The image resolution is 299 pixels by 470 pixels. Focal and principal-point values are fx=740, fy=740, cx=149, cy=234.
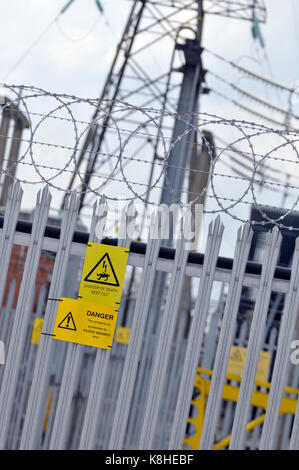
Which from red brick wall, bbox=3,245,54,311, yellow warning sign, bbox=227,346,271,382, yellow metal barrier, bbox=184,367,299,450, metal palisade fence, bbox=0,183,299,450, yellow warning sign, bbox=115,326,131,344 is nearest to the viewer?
metal palisade fence, bbox=0,183,299,450

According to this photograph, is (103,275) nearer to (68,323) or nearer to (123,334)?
(68,323)

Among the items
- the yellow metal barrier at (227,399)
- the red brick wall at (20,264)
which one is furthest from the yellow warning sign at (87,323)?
the red brick wall at (20,264)

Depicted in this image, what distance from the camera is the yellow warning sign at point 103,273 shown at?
4.97m

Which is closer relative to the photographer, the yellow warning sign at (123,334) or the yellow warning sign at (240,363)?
the yellow warning sign at (240,363)

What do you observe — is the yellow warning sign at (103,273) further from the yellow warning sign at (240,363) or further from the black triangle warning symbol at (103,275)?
the yellow warning sign at (240,363)

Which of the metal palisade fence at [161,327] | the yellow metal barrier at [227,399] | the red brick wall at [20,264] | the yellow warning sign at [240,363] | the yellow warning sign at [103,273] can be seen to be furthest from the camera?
the red brick wall at [20,264]

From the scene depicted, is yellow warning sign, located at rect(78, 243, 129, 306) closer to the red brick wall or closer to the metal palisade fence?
the metal palisade fence

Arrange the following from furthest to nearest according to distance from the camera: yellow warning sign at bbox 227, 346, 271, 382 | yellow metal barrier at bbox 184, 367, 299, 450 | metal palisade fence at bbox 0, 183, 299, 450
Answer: yellow warning sign at bbox 227, 346, 271, 382
yellow metal barrier at bbox 184, 367, 299, 450
metal palisade fence at bbox 0, 183, 299, 450

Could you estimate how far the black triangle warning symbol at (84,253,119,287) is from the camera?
16.4 ft

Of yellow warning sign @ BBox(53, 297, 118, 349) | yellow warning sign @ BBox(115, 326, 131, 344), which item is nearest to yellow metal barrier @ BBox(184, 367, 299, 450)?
yellow warning sign @ BBox(115, 326, 131, 344)

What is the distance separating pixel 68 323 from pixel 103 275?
1.34 ft

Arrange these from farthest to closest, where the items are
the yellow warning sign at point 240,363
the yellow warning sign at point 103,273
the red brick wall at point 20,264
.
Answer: the red brick wall at point 20,264, the yellow warning sign at point 240,363, the yellow warning sign at point 103,273
